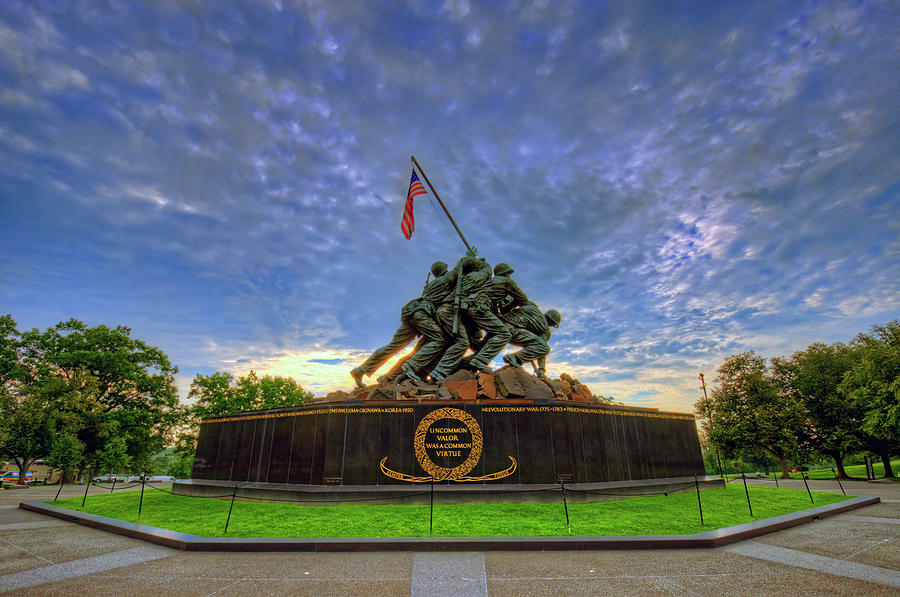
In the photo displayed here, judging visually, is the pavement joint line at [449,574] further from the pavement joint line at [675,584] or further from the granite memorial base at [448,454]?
the granite memorial base at [448,454]

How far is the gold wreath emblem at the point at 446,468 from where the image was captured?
13250 millimetres

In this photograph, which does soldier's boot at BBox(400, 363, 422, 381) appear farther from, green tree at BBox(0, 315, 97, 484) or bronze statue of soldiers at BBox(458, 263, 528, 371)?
green tree at BBox(0, 315, 97, 484)

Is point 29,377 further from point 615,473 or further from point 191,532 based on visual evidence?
point 615,473

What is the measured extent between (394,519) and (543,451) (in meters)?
5.70

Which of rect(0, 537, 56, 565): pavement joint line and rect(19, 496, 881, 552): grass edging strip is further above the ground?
rect(19, 496, 881, 552): grass edging strip

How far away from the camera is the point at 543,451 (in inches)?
531

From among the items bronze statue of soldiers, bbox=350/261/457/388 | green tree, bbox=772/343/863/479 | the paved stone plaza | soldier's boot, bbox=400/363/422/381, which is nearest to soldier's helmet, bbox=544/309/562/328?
bronze statue of soldiers, bbox=350/261/457/388

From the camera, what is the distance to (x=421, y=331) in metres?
18.6

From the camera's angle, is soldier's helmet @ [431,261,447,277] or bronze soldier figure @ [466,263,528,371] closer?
bronze soldier figure @ [466,263,528,371]

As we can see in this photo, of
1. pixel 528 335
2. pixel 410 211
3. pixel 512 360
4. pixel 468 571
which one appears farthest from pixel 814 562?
pixel 410 211

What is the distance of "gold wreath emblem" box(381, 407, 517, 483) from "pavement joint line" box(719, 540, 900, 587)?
6.75 m

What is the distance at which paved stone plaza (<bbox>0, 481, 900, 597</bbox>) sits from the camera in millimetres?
5621

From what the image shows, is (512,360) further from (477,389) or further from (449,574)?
(449,574)

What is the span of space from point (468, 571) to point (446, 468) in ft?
23.2
